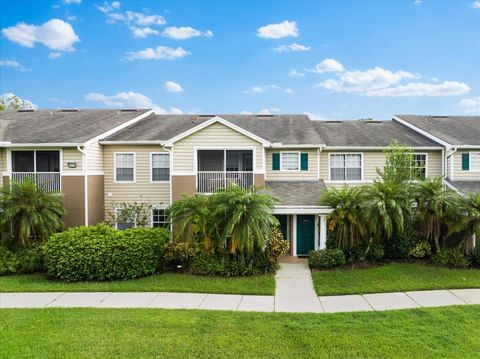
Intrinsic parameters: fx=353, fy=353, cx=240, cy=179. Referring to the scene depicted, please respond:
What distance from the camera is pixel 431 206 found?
14008mm

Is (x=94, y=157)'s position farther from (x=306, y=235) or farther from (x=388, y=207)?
(x=388, y=207)

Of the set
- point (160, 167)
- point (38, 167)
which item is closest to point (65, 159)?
point (38, 167)

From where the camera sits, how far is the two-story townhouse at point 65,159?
52.5 feet

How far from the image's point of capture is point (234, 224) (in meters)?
12.5

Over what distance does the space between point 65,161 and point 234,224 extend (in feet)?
29.2

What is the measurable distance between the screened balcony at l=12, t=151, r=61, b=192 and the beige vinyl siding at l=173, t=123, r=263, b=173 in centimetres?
575

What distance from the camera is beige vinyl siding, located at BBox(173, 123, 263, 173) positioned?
15.8 m

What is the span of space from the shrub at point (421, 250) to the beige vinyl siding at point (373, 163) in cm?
471

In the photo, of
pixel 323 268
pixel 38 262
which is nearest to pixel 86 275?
pixel 38 262

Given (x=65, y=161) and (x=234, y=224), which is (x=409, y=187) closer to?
(x=234, y=224)

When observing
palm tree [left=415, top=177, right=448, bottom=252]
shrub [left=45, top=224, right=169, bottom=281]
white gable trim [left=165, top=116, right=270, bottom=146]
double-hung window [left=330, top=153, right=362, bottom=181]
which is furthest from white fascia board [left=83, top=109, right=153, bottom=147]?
palm tree [left=415, top=177, right=448, bottom=252]

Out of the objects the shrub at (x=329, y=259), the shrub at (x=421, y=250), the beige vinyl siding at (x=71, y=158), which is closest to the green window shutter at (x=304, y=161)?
the shrub at (x=329, y=259)

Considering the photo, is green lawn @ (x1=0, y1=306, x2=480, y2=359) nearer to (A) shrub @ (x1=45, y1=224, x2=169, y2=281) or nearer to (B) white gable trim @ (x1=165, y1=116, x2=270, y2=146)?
(A) shrub @ (x1=45, y1=224, x2=169, y2=281)

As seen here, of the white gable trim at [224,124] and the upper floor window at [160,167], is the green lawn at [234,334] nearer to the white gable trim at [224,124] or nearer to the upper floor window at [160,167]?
the white gable trim at [224,124]
